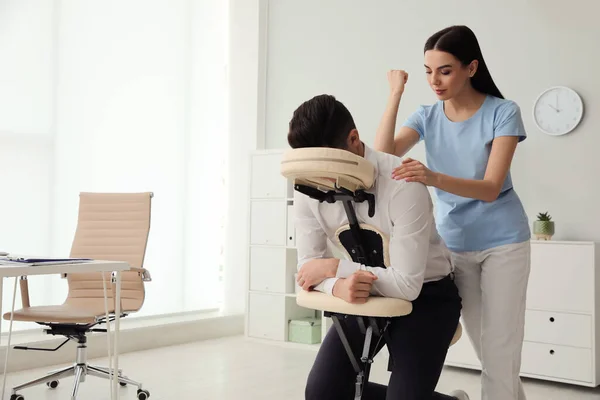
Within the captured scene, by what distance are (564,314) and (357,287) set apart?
2456 mm

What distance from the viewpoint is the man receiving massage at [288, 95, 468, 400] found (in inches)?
61.9

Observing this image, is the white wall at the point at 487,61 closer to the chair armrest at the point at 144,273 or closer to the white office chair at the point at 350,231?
the chair armrest at the point at 144,273

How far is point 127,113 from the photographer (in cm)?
485

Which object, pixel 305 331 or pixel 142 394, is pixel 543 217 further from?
pixel 142 394

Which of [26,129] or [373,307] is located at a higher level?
[26,129]

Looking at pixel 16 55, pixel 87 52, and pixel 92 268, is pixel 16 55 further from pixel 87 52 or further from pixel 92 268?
pixel 92 268

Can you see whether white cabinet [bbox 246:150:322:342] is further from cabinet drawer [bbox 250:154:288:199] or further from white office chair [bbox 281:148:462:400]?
white office chair [bbox 281:148:462:400]

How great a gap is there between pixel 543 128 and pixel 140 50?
2945 mm

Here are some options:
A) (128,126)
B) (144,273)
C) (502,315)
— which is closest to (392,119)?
(502,315)

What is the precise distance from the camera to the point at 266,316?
479cm

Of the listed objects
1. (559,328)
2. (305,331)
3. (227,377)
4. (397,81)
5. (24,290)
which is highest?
(397,81)

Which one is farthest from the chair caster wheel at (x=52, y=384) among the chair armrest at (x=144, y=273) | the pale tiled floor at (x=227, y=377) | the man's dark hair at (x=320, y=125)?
the man's dark hair at (x=320, y=125)

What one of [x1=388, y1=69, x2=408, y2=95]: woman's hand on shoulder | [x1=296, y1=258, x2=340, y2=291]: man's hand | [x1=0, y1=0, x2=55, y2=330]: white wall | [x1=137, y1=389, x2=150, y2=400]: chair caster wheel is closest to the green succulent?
[x1=388, y1=69, x2=408, y2=95]: woman's hand on shoulder

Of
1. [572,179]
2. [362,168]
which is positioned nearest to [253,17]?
[572,179]
